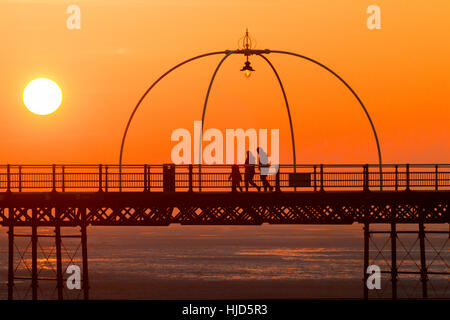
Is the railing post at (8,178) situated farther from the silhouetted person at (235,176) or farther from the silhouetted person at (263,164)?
the silhouetted person at (263,164)

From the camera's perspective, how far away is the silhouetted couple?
112ft

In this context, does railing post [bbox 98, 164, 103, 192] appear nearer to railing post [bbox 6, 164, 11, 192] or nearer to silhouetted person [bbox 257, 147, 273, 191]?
railing post [bbox 6, 164, 11, 192]

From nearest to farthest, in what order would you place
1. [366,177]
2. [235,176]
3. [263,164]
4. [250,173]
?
[235,176] → [366,177] → [250,173] → [263,164]

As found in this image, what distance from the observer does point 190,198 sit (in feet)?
109

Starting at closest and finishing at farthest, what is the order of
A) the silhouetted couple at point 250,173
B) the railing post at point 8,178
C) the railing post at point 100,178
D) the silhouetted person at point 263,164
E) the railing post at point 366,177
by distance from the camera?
the silhouetted couple at point 250,173 < the railing post at point 366,177 < the silhouetted person at point 263,164 < the railing post at point 100,178 < the railing post at point 8,178

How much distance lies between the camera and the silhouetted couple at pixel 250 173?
34150mm

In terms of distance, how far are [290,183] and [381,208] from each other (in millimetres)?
4103

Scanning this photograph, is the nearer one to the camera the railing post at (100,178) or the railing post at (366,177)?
the railing post at (366,177)

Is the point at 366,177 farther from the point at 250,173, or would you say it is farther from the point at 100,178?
the point at 100,178

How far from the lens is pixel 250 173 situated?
34656 millimetres

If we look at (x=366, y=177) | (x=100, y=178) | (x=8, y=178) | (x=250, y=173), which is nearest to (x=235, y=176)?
(x=250, y=173)

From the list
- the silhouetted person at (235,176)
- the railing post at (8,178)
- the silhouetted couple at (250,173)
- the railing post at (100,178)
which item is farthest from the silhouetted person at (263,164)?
the railing post at (8,178)
